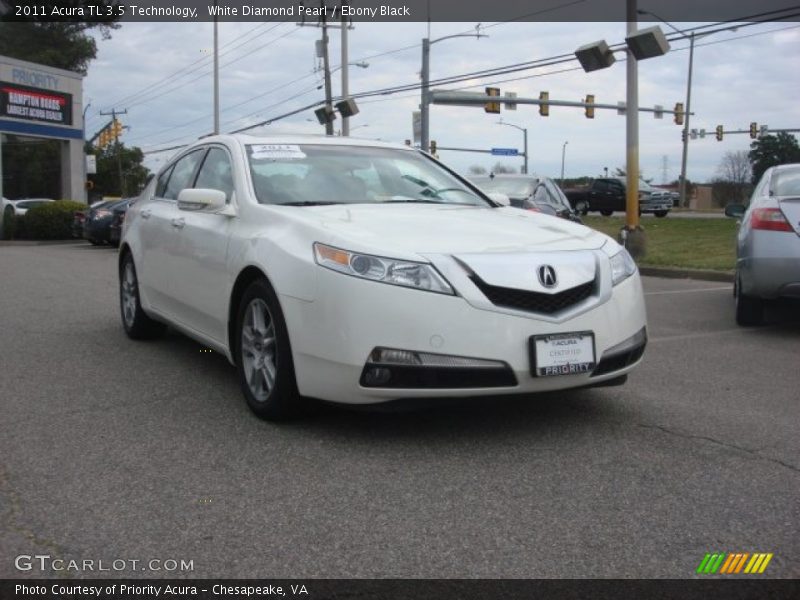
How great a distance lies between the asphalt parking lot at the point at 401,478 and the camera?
287 cm

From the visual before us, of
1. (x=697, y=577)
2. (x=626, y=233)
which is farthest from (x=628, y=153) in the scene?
(x=697, y=577)

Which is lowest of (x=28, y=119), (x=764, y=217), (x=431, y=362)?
(x=431, y=362)

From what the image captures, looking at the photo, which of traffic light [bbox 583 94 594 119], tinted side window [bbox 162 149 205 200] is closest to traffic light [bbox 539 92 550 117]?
traffic light [bbox 583 94 594 119]

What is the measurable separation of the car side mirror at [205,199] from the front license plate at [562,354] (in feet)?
6.85

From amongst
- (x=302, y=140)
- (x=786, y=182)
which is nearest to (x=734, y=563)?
(x=302, y=140)

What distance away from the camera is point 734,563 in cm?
280

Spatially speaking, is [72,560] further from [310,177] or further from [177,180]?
[177,180]

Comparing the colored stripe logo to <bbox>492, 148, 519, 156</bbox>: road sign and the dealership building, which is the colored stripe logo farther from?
<bbox>492, 148, 519, 156</bbox>: road sign

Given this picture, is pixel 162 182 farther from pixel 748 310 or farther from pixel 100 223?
pixel 100 223

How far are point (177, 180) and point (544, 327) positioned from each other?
3559mm

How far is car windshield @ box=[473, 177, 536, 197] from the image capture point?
476 inches

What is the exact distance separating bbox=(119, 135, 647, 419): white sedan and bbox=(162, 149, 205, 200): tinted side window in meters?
0.72

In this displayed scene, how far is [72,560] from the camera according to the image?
2.80m

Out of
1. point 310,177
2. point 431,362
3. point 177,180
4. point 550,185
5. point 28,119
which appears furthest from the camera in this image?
point 28,119
